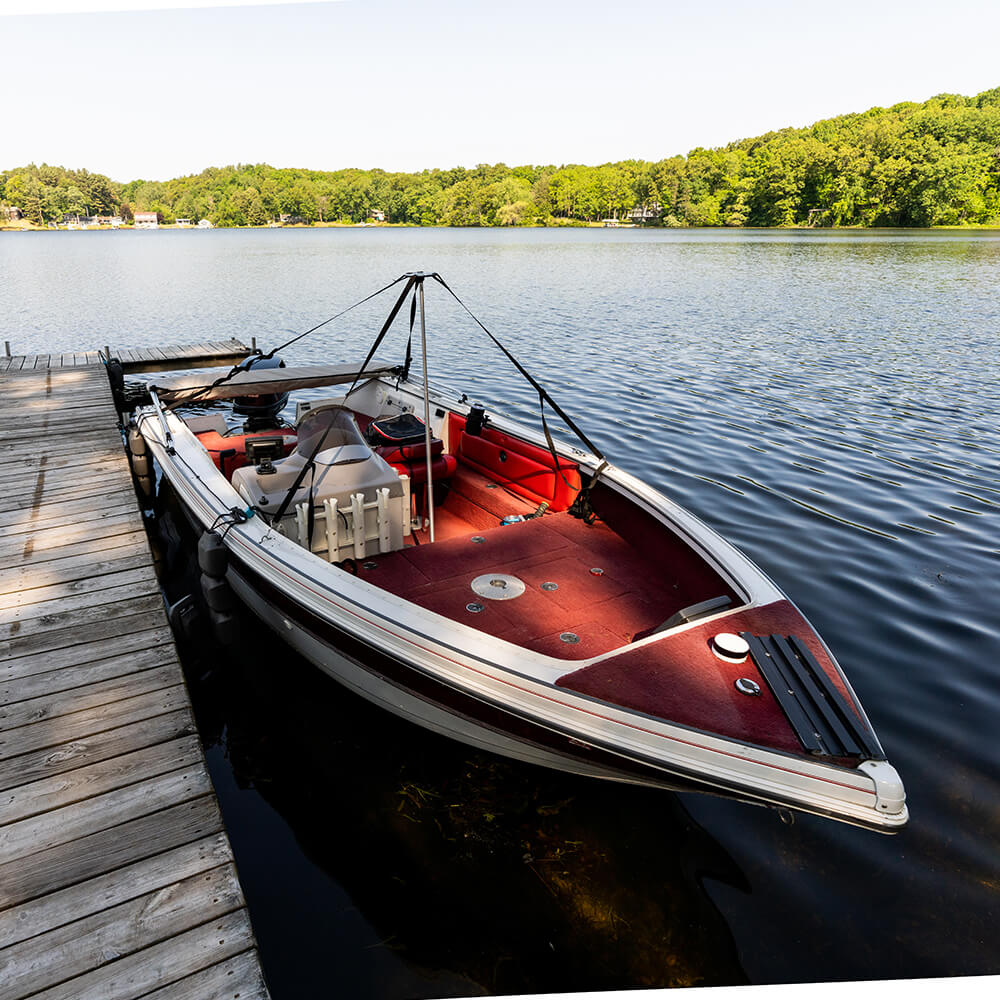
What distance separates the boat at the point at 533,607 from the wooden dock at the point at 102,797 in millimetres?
897

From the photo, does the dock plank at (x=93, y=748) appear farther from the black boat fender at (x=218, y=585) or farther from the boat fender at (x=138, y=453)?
the boat fender at (x=138, y=453)

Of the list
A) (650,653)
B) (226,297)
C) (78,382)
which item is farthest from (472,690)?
(226,297)

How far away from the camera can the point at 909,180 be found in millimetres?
62750

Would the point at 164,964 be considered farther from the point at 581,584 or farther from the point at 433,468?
the point at 433,468

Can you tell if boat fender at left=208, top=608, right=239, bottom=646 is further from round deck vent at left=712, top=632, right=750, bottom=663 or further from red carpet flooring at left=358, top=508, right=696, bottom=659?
round deck vent at left=712, top=632, right=750, bottom=663

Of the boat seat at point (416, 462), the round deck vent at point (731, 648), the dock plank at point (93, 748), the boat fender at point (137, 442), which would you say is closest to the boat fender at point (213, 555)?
the dock plank at point (93, 748)

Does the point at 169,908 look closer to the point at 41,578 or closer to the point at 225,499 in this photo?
the point at 41,578

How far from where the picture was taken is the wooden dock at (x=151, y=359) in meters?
11.4

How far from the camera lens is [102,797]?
8.90 feet

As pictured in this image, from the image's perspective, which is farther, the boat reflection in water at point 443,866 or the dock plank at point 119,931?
the boat reflection in water at point 443,866

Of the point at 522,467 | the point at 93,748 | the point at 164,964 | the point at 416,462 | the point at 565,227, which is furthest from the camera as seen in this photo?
the point at 565,227

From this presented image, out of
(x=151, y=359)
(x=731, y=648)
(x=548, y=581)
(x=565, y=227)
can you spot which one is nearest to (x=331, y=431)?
(x=548, y=581)

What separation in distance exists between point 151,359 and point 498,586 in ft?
37.5

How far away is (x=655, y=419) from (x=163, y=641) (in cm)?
875
